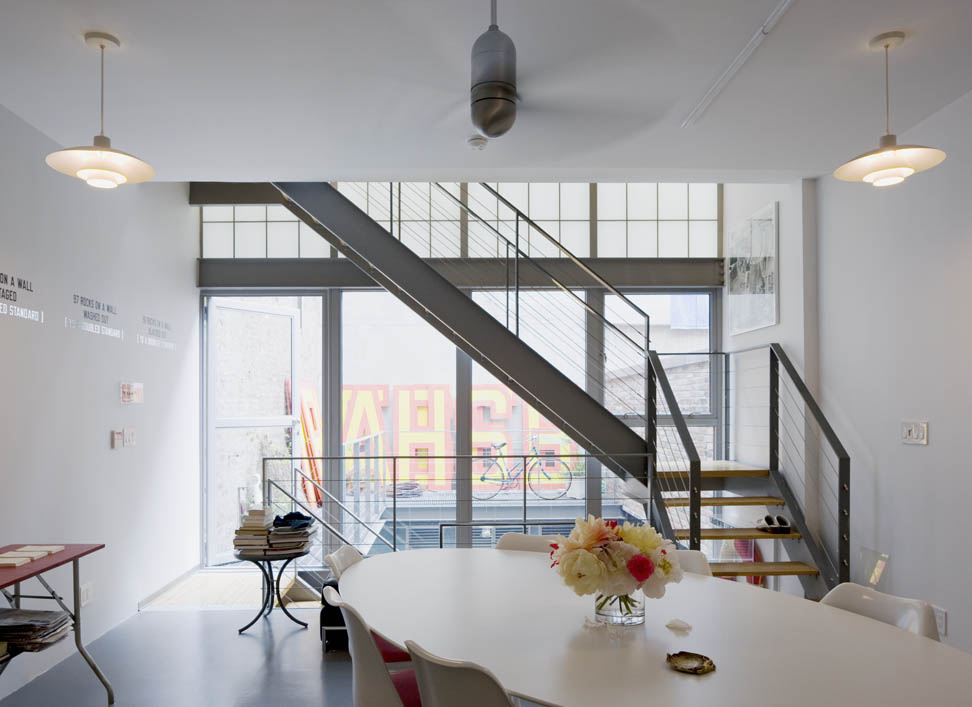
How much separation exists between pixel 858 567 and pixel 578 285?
3121mm

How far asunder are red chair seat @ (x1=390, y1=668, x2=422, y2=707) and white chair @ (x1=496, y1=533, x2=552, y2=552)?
0.97 metres

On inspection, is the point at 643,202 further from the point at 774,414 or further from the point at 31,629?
the point at 31,629

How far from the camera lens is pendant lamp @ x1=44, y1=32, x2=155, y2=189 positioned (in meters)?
2.53

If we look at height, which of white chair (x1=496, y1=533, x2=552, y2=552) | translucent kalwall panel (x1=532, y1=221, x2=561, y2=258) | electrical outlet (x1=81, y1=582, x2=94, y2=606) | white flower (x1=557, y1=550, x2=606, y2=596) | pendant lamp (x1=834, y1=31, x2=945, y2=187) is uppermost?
translucent kalwall panel (x1=532, y1=221, x2=561, y2=258)

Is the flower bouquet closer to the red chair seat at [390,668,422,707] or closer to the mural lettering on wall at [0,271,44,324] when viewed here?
the red chair seat at [390,668,422,707]

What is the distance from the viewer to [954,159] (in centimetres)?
337

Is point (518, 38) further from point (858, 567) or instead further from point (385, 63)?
point (858, 567)

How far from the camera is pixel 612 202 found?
20.7 ft

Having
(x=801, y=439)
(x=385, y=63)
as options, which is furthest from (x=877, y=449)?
(x=385, y=63)

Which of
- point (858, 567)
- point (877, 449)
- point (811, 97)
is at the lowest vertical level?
point (858, 567)

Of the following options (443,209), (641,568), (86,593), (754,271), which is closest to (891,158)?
(641,568)

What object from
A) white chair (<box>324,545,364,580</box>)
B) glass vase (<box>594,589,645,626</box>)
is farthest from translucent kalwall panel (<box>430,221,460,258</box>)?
glass vase (<box>594,589,645,626</box>)

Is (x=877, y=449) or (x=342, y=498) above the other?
(x=877, y=449)

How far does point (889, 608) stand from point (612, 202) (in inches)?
187
